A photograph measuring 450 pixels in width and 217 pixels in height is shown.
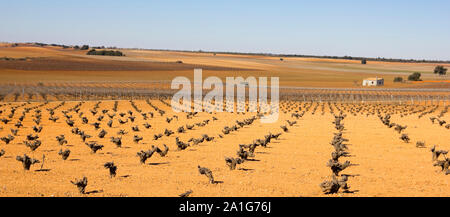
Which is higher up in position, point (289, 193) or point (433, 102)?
point (289, 193)

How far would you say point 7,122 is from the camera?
111ft

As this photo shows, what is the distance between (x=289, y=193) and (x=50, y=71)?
11764 cm

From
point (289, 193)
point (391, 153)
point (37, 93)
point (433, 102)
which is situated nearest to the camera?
point (289, 193)

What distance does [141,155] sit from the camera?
17750mm

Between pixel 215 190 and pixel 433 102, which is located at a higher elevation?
pixel 215 190

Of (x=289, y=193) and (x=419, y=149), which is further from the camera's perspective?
(x=419, y=149)

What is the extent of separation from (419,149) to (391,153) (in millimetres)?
2343

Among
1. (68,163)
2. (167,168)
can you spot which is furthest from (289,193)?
(68,163)

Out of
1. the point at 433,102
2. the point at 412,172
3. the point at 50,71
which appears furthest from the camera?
the point at 50,71

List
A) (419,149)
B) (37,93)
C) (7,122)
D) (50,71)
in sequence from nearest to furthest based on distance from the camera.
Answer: (419,149)
(7,122)
(37,93)
(50,71)

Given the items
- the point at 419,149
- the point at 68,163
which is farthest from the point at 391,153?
the point at 68,163

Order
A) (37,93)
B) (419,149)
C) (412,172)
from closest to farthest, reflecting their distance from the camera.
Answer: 1. (412,172)
2. (419,149)
3. (37,93)

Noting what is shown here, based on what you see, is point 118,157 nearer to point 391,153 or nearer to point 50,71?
point 391,153

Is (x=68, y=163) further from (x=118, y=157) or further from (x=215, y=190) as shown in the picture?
(x=215, y=190)
